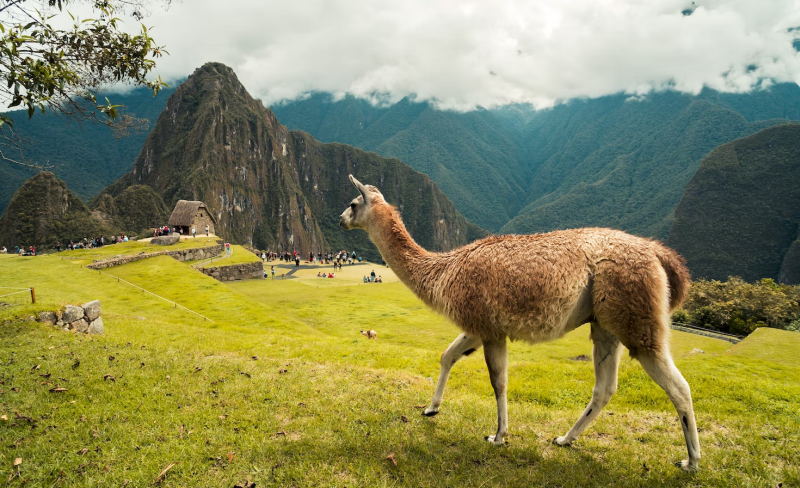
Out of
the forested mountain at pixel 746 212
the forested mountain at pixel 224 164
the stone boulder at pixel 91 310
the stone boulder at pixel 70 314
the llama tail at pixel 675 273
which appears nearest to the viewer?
the llama tail at pixel 675 273

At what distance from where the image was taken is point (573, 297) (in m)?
3.79

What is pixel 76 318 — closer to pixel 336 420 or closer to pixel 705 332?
pixel 336 420

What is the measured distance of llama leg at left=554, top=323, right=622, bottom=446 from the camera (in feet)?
13.8

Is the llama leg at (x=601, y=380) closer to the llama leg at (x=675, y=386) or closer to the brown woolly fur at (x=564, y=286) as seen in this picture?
the brown woolly fur at (x=564, y=286)

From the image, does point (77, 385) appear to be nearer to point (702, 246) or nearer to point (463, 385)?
point (463, 385)

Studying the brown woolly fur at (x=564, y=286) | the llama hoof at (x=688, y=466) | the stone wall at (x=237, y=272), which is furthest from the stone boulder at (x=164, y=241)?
the llama hoof at (x=688, y=466)

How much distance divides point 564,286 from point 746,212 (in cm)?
15421

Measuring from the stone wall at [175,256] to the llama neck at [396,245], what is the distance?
83.1 feet

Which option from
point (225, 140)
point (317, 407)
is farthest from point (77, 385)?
point (225, 140)

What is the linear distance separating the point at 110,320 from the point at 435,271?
11.6 metres

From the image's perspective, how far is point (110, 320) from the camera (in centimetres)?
1179

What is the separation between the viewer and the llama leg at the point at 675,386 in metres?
3.58

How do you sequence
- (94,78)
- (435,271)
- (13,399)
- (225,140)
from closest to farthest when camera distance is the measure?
(435,271), (13,399), (94,78), (225,140)

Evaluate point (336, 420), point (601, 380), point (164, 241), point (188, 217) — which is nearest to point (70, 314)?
point (336, 420)
